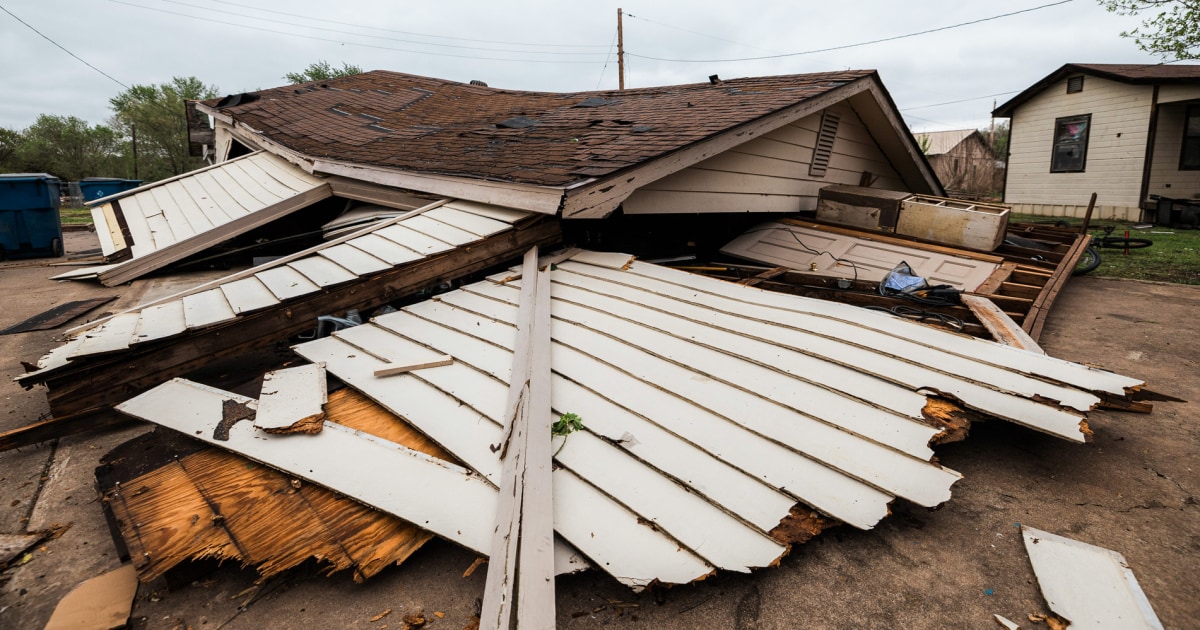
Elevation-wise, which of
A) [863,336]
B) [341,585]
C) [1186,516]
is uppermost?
[863,336]

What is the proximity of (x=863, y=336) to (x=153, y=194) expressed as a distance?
10.0 metres

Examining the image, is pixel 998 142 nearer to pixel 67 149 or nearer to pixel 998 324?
pixel 998 324

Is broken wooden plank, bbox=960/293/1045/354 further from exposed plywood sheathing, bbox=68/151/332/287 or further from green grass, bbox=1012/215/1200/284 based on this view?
exposed plywood sheathing, bbox=68/151/332/287

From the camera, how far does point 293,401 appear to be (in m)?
2.72

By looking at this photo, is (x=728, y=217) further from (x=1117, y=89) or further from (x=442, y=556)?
(x=1117, y=89)

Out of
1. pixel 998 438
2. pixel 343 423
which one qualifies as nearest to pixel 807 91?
pixel 998 438

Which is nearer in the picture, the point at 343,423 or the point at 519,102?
the point at 343,423

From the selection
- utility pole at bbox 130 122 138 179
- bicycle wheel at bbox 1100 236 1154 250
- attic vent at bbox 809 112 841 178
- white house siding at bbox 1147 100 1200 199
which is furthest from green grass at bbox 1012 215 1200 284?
utility pole at bbox 130 122 138 179

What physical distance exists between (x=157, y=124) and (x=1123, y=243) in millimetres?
61242

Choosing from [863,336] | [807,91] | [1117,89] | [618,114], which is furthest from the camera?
[1117,89]

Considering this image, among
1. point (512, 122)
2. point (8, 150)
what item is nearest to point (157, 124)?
point (8, 150)

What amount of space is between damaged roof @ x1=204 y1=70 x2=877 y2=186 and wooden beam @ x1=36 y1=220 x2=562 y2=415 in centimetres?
68

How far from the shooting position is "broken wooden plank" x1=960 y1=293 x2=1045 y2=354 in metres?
3.45

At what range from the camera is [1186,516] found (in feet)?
7.23
